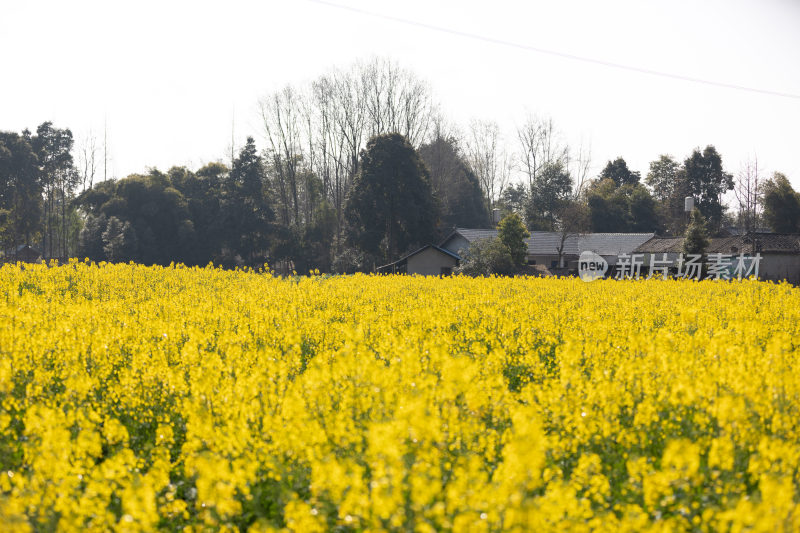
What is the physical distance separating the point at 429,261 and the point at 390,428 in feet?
108

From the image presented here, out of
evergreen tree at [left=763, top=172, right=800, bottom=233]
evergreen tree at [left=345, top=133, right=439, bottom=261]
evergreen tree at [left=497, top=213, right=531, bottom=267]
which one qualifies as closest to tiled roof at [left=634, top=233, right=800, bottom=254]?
evergreen tree at [left=763, top=172, right=800, bottom=233]

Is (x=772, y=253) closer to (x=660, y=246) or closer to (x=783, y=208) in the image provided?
(x=660, y=246)

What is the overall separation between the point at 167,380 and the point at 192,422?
53.4 inches

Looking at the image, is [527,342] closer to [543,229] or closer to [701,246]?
[701,246]

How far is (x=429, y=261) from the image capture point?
118 ft

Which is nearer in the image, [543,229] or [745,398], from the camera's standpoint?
[745,398]

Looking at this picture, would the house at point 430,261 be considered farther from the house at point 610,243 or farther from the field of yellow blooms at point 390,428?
the field of yellow blooms at point 390,428

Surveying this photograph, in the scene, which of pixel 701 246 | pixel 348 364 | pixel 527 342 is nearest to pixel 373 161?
pixel 701 246

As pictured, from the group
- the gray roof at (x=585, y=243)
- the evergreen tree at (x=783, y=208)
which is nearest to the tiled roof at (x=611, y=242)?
the gray roof at (x=585, y=243)

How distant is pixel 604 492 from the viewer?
3.49 metres

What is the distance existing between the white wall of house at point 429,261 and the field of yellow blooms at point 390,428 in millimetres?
27415

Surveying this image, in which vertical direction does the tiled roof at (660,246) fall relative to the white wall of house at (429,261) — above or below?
above

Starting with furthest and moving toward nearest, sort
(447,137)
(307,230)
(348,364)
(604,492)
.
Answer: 1. (447,137)
2. (307,230)
3. (348,364)
4. (604,492)

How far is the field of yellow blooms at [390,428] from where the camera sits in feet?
9.17
